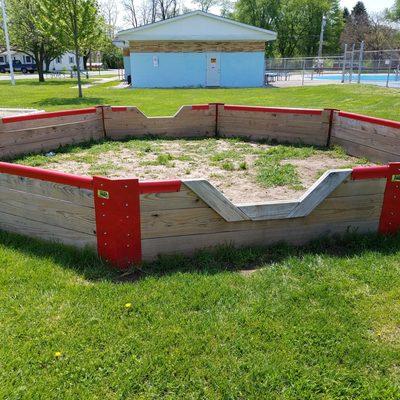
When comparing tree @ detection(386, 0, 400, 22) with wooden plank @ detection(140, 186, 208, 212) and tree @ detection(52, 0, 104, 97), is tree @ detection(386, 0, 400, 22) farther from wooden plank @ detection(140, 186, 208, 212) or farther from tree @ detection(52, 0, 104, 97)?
wooden plank @ detection(140, 186, 208, 212)

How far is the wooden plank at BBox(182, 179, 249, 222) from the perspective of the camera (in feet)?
12.5

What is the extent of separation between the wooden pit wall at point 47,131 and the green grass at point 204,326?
15.4 feet

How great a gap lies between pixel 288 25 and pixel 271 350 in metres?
69.8

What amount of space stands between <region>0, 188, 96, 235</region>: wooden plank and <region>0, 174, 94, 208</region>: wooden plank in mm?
37

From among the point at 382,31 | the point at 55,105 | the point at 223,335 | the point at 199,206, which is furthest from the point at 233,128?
the point at 382,31

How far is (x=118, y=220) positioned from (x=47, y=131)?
19.4 feet

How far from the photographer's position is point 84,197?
3812 millimetres

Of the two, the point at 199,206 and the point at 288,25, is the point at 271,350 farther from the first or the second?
the point at 288,25

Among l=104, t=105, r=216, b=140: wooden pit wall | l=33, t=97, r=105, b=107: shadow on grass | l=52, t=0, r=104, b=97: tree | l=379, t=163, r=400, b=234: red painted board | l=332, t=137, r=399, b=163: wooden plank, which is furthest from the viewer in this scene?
l=52, t=0, r=104, b=97: tree

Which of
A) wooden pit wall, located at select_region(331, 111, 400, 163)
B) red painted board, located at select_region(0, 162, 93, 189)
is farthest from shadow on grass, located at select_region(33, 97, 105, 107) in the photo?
red painted board, located at select_region(0, 162, 93, 189)

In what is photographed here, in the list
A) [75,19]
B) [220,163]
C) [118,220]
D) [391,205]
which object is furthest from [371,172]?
[75,19]

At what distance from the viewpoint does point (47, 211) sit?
4.14 m

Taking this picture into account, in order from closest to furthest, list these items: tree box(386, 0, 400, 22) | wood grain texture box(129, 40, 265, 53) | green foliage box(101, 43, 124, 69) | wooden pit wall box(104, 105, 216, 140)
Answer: wooden pit wall box(104, 105, 216, 140) < wood grain texture box(129, 40, 265, 53) < tree box(386, 0, 400, 22) < green foliage box(101, 43, 124, 69)

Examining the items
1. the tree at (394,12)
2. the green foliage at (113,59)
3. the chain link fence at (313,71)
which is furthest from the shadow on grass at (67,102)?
the tree at (394,12)
